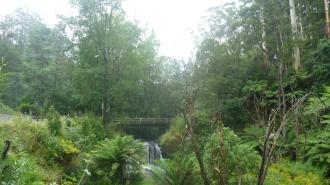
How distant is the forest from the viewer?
971 cm

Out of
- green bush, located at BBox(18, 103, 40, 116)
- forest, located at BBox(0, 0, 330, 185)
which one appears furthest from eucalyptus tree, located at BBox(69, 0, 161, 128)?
green bush, located at BBox(18, 103, 40, 116)

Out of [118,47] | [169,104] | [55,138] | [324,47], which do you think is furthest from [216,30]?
[55,138]

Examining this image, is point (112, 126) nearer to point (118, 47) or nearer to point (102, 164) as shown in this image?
point (118, 47)

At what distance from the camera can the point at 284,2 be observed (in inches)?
882

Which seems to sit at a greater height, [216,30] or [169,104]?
[216,30]

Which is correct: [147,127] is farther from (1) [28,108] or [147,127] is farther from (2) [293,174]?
(2) [293,174]

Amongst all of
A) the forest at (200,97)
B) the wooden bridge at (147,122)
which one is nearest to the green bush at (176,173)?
the forest at (200,97)

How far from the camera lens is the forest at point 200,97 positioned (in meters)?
9.71

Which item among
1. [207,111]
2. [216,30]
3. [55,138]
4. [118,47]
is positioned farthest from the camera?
[216,30]

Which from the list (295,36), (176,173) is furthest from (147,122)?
(176,173)

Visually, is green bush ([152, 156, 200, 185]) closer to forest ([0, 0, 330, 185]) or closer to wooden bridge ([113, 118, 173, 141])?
forest ([0, 0, 330, 185])

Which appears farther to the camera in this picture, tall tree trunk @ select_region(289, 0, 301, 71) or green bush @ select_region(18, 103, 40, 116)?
green bush @ select_region(18, 103, 40, 116)

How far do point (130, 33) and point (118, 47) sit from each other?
1.09 m

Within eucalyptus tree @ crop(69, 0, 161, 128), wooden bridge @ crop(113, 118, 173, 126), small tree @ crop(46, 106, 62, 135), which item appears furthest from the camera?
wooden bridge @ crop(113, 118, 173, 126)
